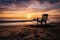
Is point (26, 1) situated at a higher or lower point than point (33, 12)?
higher

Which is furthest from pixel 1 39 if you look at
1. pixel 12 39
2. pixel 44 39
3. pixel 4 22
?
pixel 4 22

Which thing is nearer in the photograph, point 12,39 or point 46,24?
point 12,39

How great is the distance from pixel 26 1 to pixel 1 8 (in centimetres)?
140

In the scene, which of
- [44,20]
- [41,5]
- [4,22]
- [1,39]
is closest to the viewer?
[1,39]

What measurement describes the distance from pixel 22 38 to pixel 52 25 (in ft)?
7.46

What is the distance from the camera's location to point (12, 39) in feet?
12.7

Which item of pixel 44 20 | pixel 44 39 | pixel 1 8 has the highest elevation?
pixel 1 8

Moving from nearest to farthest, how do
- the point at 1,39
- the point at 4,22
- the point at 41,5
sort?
the point at 1,39, the point at 4,22, the point at 41,5

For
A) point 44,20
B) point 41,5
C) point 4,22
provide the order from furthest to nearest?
1. point 41,5
2. point 4,22
3. point 44,20

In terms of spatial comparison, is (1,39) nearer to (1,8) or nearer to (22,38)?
(22,38)

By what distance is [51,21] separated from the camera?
249 inches

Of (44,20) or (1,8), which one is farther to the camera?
(1,8)

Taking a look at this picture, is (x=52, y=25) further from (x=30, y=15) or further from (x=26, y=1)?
(x=26, y=1)

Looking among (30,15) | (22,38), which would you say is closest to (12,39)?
(22,38)
